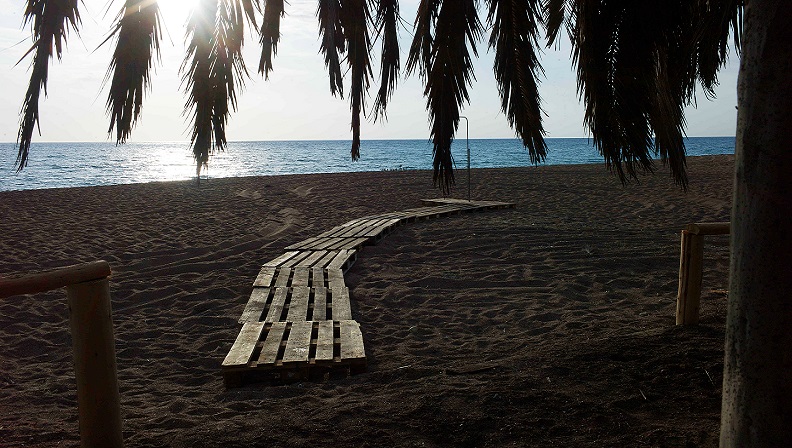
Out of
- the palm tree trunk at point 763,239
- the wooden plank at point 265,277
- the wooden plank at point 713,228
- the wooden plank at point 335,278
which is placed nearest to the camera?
the palm tree trunk at point 763,239

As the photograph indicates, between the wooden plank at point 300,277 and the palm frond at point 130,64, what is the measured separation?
3.72 meters

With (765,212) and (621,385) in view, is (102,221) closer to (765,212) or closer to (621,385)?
(621,385)

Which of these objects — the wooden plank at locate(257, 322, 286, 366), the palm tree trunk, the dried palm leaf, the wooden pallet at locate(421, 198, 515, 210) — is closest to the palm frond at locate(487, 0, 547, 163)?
the dried palm leaf

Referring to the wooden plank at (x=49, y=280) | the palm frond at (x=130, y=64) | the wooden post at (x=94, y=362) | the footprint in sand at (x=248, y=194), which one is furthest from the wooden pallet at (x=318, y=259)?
the footprint in sand at (x=248, y=194)

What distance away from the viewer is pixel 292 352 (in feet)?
12.6

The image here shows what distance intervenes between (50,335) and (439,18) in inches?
155

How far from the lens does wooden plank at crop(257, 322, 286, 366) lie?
3724 mm

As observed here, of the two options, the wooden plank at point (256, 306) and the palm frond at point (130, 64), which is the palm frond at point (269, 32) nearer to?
the palm frond at point (130, 64)

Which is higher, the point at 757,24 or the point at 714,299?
the point at 757,24

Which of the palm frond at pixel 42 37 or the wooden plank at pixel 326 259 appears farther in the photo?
the wooden plank at pixel 326 259

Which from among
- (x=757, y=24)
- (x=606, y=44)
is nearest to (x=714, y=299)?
(x=606, y=44)

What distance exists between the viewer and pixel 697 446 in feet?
8.34

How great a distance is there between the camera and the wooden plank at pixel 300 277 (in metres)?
5.73

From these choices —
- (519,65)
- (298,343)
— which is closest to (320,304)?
(298,343)
